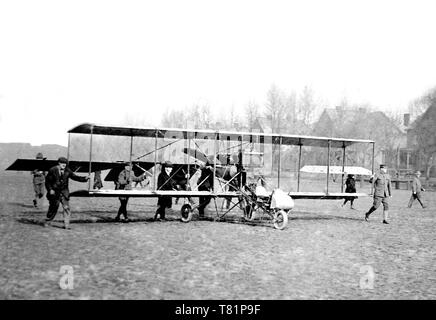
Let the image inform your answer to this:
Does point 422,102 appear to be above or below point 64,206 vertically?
above

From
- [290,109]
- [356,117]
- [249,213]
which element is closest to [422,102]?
[356,117]

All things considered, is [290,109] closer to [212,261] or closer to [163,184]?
[163,184]

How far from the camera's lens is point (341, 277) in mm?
7520

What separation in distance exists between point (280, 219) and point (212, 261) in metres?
5.78

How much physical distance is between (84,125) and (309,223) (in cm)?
811

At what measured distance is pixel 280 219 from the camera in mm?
14031

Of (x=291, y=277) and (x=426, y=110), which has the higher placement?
(x=426, y=110)

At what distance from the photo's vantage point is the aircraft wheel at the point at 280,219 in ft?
45.4

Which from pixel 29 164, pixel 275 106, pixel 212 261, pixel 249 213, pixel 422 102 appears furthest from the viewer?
pixel 275 106

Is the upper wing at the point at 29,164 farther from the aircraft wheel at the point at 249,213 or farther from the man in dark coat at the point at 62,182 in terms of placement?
the aircraft wheel at the point at 249,213

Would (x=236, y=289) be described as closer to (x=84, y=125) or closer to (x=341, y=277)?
(x=341, y=277)

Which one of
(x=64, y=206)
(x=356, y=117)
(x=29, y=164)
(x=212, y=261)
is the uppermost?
(x=356, y=117)

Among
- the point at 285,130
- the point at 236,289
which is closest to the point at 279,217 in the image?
the point at 236,289
